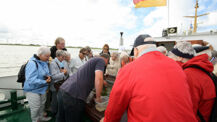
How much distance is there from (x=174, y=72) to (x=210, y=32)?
745 centimetres

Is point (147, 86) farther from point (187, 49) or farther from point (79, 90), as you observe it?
point (79, 90)

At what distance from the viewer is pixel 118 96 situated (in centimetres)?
82

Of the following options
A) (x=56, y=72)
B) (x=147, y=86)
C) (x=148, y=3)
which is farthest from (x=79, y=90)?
(x=148, y=3)

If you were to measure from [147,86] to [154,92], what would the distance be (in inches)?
2.1

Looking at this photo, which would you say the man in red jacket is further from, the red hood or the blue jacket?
the blue jacket

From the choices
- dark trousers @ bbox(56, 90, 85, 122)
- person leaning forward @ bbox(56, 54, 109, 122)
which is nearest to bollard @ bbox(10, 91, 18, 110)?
person leaning forward @ bbox(56, 54, 109, 122)

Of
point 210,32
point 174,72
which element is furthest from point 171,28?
point 174,72

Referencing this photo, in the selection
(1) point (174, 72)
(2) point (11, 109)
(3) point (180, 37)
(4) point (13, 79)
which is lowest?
(2) point (11, 109)

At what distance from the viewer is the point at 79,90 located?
5.18 feet

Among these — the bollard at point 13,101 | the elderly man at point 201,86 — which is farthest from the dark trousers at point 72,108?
the bollard at point 13,101

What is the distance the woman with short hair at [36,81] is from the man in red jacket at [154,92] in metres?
1.87

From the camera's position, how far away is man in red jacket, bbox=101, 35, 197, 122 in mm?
662

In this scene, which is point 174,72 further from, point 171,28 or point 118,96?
point 171,28

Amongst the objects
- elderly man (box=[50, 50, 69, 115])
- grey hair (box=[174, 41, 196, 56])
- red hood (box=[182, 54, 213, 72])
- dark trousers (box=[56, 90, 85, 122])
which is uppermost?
grey hair (box=[174, 41, 196, 56])
